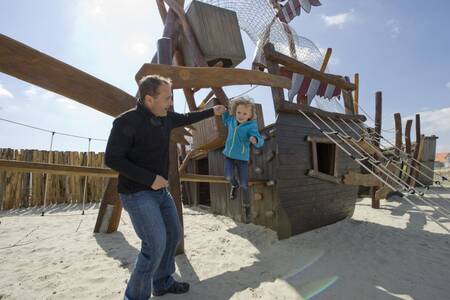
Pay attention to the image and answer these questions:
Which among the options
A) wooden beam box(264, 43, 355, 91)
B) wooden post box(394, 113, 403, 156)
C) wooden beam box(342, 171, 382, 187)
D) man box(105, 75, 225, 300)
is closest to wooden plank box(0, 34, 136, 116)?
man box(105, 75, 225, 300)

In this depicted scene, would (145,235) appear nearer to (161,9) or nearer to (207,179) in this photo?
(207,179)

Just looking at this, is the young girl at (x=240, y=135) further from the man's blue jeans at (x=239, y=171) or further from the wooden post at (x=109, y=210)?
the wooden post at (x=109, y=210)

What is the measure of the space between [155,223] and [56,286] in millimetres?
1708

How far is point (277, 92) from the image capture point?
14.8 ft

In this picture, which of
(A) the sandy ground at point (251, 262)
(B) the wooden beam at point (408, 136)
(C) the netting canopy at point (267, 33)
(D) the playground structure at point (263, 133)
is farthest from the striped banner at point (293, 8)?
(A) the sandy ground at point (251, 262)

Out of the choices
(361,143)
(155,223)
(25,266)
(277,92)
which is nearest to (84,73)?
(155,223)

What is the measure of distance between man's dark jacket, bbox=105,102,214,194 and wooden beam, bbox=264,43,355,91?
10.7ft

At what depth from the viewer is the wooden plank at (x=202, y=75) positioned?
295cm

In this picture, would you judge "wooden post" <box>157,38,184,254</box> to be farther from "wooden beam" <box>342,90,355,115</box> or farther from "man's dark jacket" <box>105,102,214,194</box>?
"wooden beam" <box>342,90,355,115</box>

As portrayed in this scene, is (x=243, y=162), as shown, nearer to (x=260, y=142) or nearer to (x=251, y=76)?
(x=260, y=142)

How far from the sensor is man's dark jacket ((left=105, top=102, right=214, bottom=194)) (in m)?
1.67

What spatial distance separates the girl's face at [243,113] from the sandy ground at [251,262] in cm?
181

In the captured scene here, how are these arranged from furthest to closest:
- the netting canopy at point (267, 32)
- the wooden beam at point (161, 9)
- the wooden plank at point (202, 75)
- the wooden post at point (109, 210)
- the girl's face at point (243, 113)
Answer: the netting canopy at point (267, 32), the wooden beam at point (161, 9), the wooden post at point (109, 210), the girl's face at point (243, 113), the wooden plank at point (202, 75)

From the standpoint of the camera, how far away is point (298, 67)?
16.3 ft
